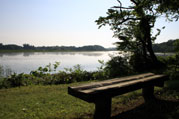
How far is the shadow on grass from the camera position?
10.6 ft

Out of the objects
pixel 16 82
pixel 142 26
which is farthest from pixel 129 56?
pixel 16 82

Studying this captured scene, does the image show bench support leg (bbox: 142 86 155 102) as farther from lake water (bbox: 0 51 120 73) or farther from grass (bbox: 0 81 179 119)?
lake water (bbox: 0 51 120 73)

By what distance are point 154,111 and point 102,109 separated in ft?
4.89

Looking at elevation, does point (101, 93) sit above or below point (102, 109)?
above

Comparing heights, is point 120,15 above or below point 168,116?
above

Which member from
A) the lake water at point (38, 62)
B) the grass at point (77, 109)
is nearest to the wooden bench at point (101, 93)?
the grass at point (77, 109)

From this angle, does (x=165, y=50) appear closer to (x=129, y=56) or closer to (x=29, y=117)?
(x=129, y=56)

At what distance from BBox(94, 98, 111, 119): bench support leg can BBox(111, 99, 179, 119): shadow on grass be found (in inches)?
12.7

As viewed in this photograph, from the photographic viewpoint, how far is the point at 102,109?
120 inches

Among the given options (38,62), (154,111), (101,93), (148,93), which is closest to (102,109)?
(101,93)

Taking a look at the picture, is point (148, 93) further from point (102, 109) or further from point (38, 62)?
point (38, 62)

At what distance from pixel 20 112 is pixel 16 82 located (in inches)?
203

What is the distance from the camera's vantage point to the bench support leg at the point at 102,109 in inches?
118

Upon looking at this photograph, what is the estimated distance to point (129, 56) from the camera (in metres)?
14.5
